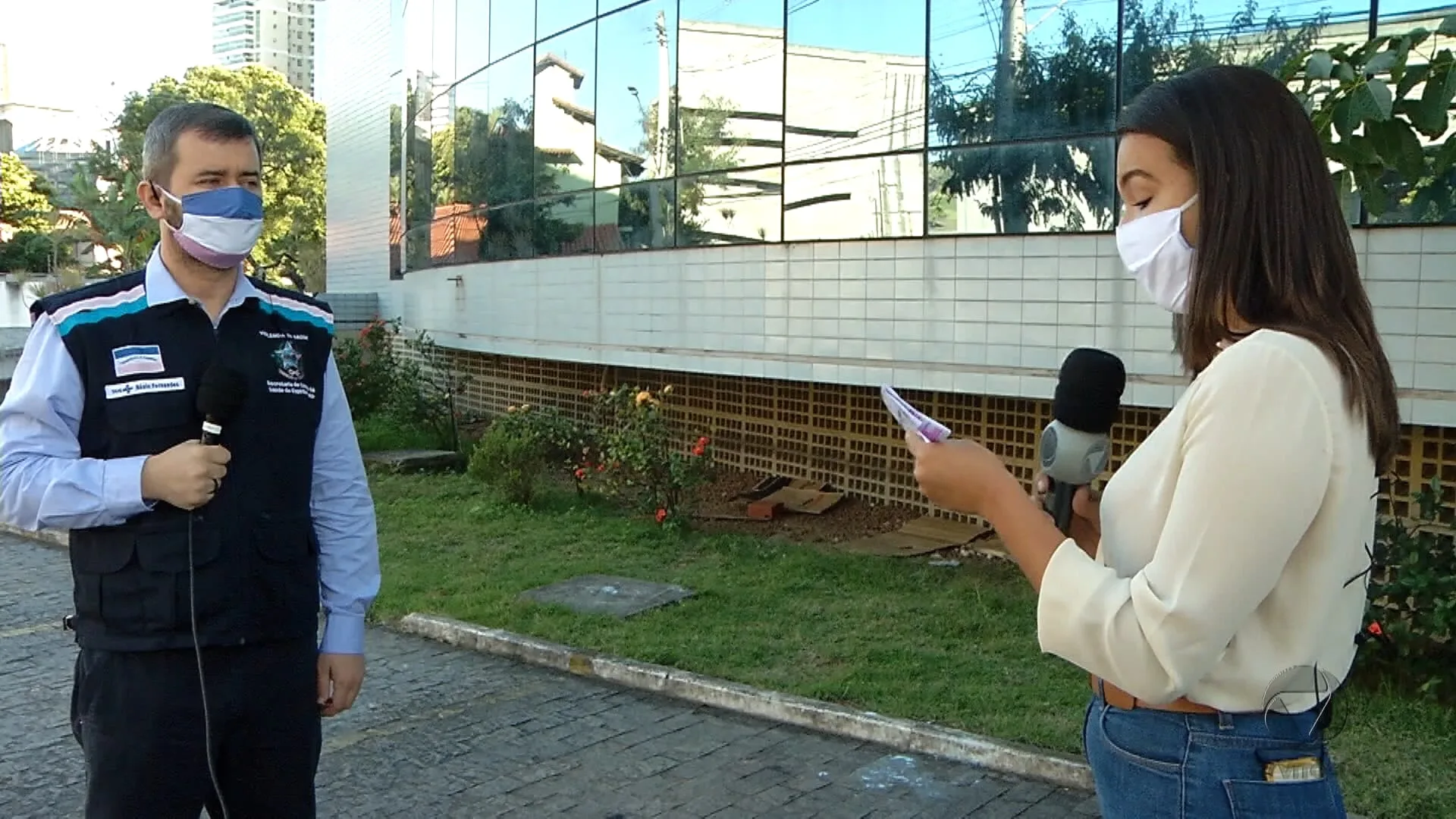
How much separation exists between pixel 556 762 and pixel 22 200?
150 ft

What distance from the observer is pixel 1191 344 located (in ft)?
5.64

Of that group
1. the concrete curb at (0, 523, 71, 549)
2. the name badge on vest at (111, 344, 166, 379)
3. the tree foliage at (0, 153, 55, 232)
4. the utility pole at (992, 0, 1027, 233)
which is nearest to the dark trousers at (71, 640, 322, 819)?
the name badge on vest at (111, 344, 166, 379)

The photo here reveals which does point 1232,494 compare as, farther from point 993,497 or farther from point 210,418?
point 210,418

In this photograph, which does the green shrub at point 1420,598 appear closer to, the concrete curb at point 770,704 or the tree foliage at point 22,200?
the concrete curb at point 770,704

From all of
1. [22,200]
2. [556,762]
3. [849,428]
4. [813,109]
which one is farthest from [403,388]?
[22,200]

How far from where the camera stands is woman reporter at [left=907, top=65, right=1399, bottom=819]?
153cm

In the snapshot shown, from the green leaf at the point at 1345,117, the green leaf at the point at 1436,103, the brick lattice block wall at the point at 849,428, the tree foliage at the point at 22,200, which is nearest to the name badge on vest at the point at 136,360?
the green leaf at the point at 1345,117

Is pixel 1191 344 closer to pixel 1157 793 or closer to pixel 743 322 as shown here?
pixel 1157 793

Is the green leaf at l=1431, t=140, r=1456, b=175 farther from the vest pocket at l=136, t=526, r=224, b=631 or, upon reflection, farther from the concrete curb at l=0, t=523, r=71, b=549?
the concrete curb at l=0, t=523, r=71, b=549

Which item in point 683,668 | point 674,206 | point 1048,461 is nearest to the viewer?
point 1048,461

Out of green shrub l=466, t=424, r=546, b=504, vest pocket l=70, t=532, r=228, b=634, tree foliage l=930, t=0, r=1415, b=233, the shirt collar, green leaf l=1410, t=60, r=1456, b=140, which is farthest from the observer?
green shrub l=466, t=424, r=546, b=504

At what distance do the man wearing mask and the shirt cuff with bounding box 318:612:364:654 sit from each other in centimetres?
6

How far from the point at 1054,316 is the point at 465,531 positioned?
494 cm

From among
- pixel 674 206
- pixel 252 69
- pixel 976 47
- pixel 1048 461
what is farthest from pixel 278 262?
pixel 1048 461
